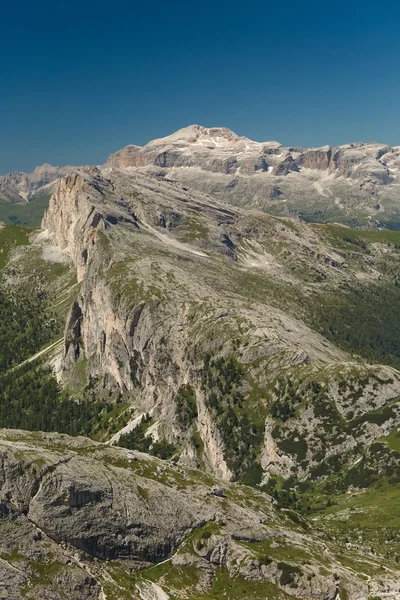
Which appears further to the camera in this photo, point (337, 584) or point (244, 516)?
point (244, 516)

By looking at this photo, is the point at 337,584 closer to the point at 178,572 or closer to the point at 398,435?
the point at 178,572

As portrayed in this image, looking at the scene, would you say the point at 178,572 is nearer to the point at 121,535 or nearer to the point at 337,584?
the point at 121,535

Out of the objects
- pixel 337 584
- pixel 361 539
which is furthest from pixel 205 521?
pixel 361 539

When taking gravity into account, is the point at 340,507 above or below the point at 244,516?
below

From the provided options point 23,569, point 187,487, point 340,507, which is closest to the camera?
point 23,569

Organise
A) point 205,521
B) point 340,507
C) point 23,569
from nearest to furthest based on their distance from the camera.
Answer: point 23,569
point 205,521
point 340,507

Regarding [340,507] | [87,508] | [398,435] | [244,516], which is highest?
[87,508]
